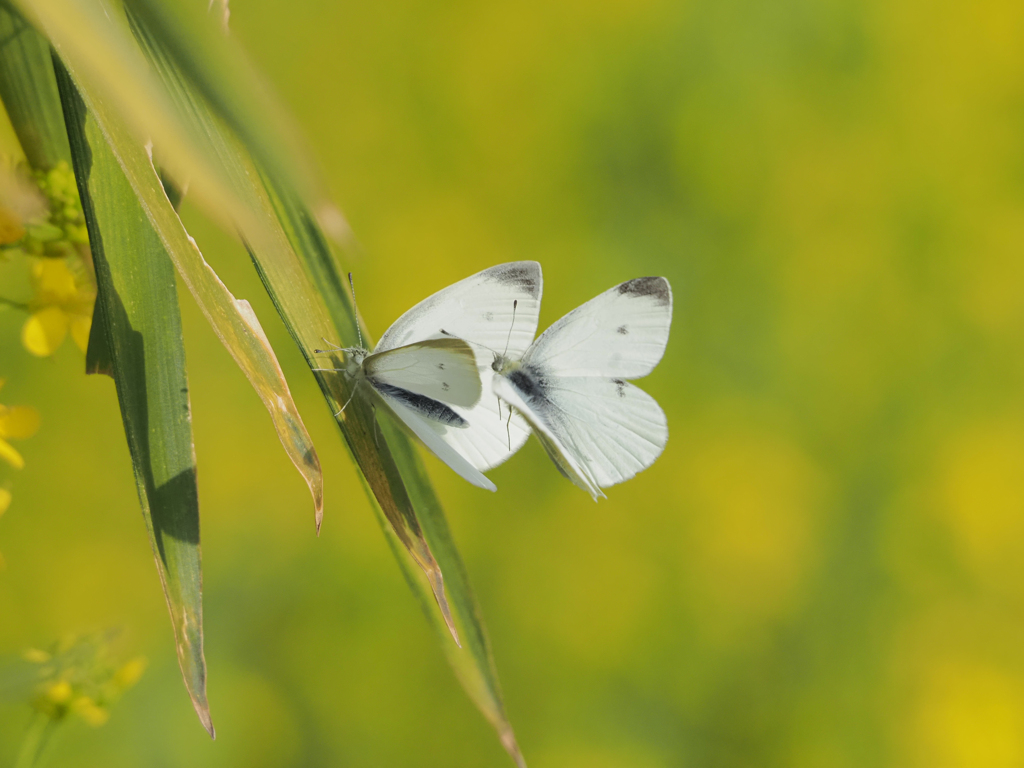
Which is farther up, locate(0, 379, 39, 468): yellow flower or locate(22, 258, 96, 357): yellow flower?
locate(22, 258, 96, 357): yellow flower

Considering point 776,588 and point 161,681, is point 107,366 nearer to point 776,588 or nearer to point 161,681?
point 161,681

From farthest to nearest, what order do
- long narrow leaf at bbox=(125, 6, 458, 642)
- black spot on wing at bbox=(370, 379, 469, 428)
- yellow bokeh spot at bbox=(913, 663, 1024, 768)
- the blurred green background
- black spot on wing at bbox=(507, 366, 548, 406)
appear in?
yellow bokeh spot at bbox=(913, 663, 1024, 768)
the blurred green background
black spot on wing at bbox=(507, 366, 548, 406)
black spot on wing at bbox=(370, 379, 469, 428)
long narrow leaf at bbox=(125, 6, 458, 642)

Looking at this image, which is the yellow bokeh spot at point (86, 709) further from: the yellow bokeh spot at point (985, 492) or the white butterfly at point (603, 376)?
the yellow bokeh spot at point (985, 492)

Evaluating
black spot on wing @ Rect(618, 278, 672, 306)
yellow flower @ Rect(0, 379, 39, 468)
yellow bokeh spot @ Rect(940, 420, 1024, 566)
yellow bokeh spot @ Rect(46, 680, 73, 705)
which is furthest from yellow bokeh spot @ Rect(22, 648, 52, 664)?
yellow bokeh spot @ Rect(940, 420, 1024, 566)

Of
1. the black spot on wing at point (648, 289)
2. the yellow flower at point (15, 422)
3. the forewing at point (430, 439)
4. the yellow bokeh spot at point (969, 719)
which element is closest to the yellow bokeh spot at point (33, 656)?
the yellow flower at point (15, 422)

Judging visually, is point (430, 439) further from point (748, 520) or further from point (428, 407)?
point (748, 520)

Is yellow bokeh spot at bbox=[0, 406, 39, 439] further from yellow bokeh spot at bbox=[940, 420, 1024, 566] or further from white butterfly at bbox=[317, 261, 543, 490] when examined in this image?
yellow bokeh spot at bbox=[940, 420, 1024, 566]

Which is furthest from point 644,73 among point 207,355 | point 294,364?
point 207,355
